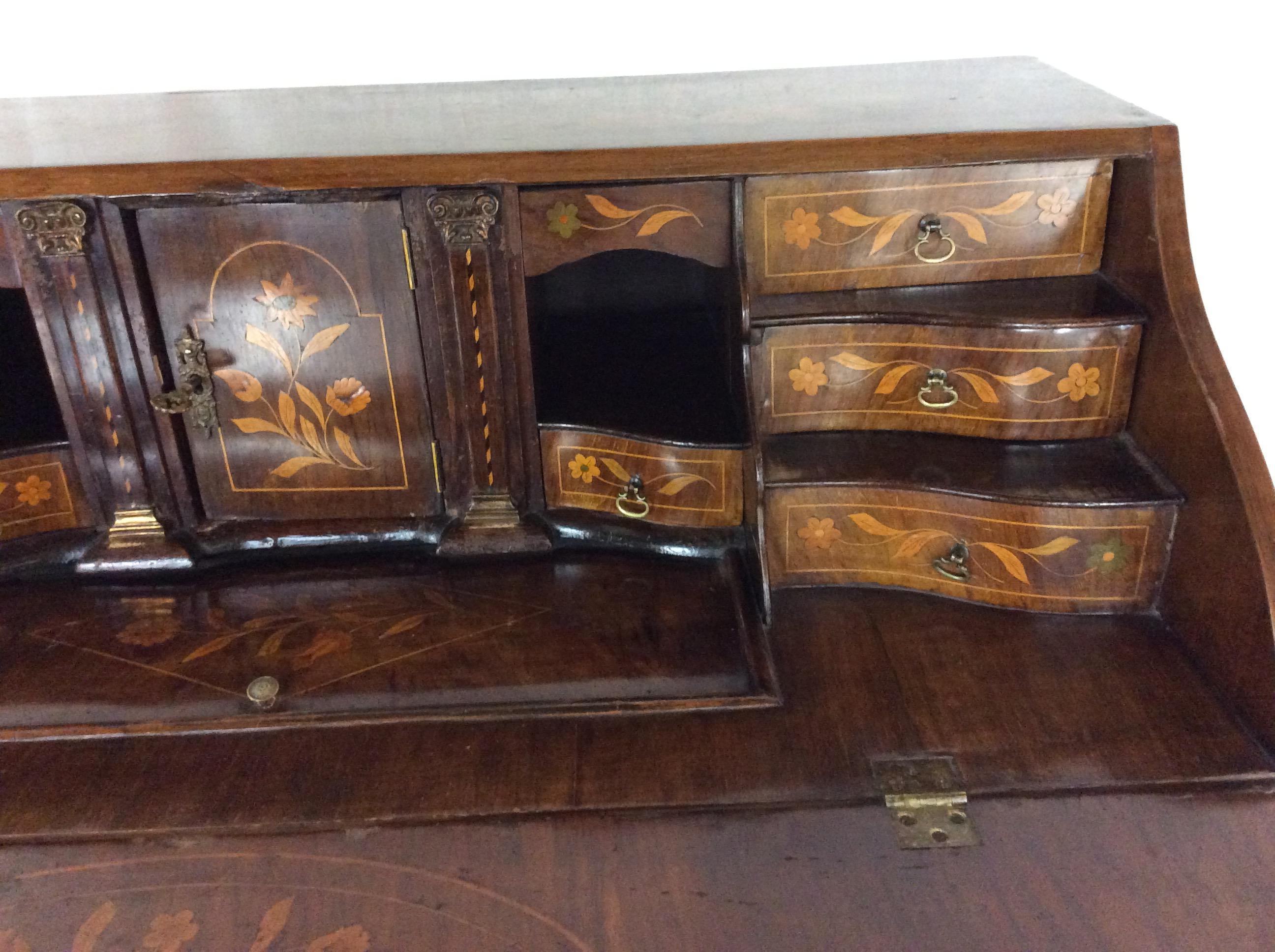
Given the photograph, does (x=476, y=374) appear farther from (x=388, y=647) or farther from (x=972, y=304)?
(x=972, y=304)

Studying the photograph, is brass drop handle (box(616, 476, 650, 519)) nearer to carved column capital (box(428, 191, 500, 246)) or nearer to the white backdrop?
carved column capital (box(428, 191, 500, 246))

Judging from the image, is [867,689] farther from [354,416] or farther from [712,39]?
[712,39]

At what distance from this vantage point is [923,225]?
46.1 inches

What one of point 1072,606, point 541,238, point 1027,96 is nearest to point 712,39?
point 1027,96

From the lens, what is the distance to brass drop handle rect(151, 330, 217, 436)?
4.00 ft

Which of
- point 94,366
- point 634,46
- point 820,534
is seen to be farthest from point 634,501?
point 634,46

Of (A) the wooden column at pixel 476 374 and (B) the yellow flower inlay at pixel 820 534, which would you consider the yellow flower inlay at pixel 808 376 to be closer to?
(B) the yellow flower inlay at pixel 820 534

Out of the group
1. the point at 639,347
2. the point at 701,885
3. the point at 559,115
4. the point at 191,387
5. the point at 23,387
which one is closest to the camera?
the point at 701,885

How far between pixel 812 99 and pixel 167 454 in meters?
0.96

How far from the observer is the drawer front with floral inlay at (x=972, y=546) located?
1.18 metres

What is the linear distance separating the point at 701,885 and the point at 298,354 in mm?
767

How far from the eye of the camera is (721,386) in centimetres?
142

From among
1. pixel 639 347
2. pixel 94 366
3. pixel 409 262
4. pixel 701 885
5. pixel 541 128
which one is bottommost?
pixel 701 885

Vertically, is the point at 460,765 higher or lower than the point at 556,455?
lower
